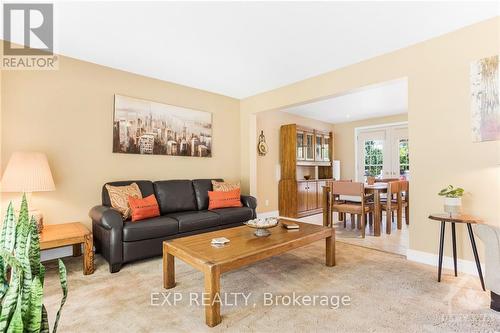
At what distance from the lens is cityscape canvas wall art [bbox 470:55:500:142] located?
2.34m

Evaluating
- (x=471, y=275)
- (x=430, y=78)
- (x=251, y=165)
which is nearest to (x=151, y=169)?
(x=251, y=165)

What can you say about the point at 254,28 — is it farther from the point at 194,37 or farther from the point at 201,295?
the point at 201,295

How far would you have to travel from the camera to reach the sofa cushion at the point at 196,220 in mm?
3033

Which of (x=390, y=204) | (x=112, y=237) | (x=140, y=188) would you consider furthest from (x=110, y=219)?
(x=390, y=204)

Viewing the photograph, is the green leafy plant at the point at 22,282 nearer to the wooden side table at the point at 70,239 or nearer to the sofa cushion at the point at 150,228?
the wooden side table at the point at 70,239

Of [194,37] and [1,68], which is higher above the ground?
[194,37]

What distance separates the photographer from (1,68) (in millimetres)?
2691

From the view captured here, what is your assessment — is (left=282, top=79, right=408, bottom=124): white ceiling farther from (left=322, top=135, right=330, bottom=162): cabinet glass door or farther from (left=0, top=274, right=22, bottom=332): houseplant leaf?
(left=0, top=274, right=22, bottom=332): houseplant leaf

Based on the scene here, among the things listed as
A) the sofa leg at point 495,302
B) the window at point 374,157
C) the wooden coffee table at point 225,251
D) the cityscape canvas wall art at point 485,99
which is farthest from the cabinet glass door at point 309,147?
the sofa leg at point 495,302

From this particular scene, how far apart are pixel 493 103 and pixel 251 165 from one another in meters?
3.39

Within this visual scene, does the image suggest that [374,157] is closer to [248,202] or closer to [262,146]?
[262,146]

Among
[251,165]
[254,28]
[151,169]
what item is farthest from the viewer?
[251,165]

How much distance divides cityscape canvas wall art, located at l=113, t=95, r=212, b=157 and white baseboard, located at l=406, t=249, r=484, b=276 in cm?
327

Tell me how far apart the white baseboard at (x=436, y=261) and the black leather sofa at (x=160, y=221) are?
209 cm
